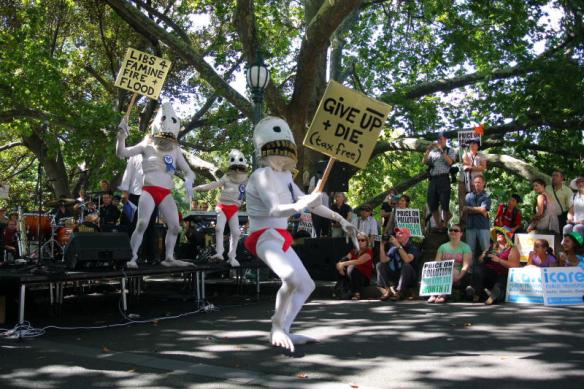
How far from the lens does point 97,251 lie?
8492mm

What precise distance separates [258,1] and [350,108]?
1505cm

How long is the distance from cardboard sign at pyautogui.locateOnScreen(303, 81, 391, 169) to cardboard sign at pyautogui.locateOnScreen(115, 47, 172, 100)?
5.03m

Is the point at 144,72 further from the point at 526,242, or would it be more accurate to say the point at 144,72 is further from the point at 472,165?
the point at 526,242

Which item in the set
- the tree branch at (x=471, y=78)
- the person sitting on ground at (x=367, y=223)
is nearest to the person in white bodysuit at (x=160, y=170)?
the person sitting on ground at (x=367, y=223)

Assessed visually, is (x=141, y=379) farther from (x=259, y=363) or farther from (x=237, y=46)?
(x=237, y=46)

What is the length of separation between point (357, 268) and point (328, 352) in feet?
16.9

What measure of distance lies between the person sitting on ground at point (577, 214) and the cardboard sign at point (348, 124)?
5.61 meters

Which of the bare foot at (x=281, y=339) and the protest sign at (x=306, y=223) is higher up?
the protest sign at (x=306, y=223)

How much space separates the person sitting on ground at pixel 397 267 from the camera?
10.7 m

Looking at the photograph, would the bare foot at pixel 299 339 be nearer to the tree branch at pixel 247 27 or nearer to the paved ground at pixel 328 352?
the paved ground at pixel 328 352

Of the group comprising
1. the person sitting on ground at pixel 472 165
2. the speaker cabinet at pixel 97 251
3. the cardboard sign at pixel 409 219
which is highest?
the person sitting on ground at pixel 472 165

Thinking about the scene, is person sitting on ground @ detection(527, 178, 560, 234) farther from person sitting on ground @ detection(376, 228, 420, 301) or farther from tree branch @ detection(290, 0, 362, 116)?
tree branch @ detection(290, 0, 362, 116)

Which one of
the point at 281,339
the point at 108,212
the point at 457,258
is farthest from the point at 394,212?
the point at 281,339

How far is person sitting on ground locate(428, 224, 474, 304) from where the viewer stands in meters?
10.2
